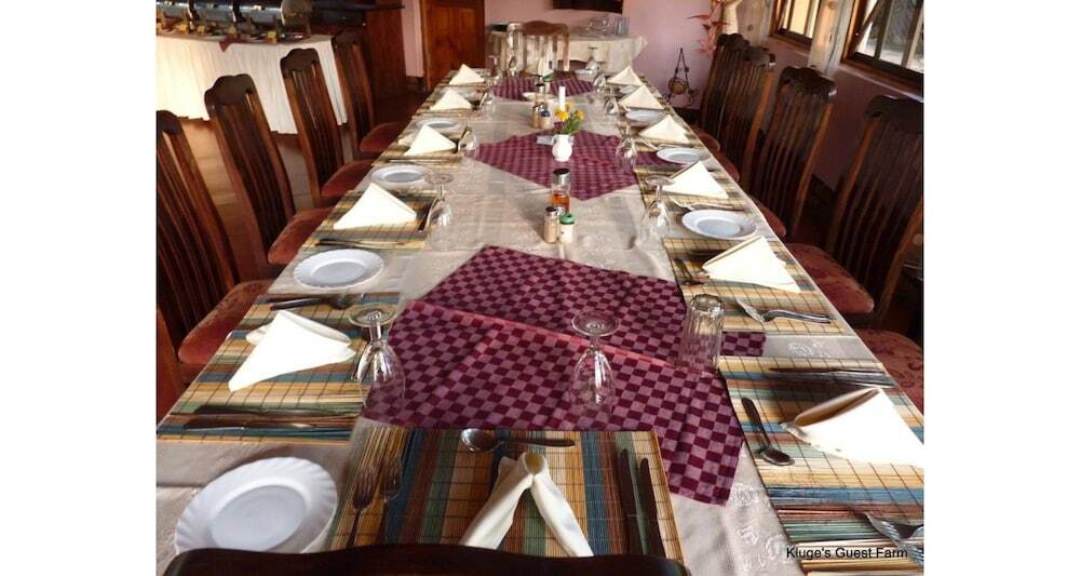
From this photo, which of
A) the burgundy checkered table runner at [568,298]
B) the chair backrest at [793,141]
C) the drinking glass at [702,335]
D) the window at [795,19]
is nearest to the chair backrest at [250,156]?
the burgundy checkered table runner at [568,298]

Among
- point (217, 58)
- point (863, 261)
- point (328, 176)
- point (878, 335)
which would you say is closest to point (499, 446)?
point (878, 335)

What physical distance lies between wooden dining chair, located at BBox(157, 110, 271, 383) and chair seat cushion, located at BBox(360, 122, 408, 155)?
139 cm

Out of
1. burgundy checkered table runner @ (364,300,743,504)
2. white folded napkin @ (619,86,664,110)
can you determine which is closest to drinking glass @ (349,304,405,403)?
burgundy checkered table runner @ (364,300,743,504)

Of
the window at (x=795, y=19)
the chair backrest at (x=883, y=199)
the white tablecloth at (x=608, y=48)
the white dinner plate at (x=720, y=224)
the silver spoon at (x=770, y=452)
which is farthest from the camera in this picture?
the white tablecloth at (x=608, y=48)

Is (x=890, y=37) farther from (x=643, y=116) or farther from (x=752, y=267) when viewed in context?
(x=752, y=267)

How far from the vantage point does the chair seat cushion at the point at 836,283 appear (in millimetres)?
1689

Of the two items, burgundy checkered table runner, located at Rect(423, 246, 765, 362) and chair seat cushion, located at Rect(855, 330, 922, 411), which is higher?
burgundy checkered table runner, located at Rect(423, 246, 765, 362)

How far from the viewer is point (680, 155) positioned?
6.97 feet

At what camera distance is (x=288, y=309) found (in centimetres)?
115

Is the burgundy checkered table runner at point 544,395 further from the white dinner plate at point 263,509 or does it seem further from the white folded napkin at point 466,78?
the white folded napkin at point 466,78

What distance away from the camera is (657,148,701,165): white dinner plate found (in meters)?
2.08

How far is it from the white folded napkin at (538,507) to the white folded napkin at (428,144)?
1.62 meters

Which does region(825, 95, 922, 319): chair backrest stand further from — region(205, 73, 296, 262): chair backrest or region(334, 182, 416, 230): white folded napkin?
region(205, 73, 296, 262): chair backrest
